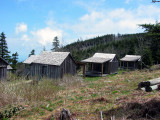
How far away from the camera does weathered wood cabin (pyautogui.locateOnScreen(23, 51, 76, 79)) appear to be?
2062 centimetres

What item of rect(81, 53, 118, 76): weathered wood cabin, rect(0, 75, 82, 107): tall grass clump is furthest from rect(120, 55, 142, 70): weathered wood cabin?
rect(0, 75, 82, 107): tall grass clump

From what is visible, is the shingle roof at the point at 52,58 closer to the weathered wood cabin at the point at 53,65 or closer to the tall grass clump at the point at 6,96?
the weathered wood cabin at the point at 53,65

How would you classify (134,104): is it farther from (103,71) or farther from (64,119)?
(103,71)

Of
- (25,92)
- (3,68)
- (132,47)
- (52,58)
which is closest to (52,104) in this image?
(25,92)

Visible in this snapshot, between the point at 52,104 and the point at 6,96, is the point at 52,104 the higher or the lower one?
the lower one

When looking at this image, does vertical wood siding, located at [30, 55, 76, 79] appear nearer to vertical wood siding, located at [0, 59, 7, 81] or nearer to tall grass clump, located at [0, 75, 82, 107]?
vertical wood siding, located at [0, 59, 7, 81]

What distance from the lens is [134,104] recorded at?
681 centimetres

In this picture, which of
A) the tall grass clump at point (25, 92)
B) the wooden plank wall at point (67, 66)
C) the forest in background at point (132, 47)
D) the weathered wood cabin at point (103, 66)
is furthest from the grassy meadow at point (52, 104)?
the weathered wood cabin at point (103, 66)

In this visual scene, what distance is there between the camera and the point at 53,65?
20.7 m

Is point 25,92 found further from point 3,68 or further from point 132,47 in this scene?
point 132,47

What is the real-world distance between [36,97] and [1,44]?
35084mm

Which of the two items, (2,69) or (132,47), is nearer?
(2,69)

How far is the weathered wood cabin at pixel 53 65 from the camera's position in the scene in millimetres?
20625

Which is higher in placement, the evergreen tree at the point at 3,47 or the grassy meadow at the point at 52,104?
the evergreen tree at the point at 3,47
